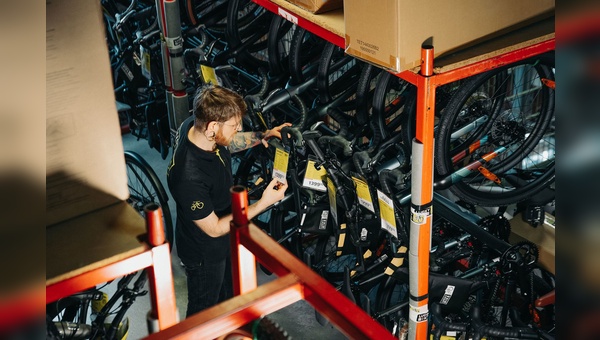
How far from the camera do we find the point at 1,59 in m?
0.94

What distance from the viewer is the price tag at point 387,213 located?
3.59 meters

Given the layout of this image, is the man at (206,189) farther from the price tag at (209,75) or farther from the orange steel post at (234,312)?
the orange steel post at (234,312)

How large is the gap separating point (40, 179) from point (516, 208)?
3.42 meters

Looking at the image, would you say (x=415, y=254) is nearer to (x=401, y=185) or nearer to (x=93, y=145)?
(x=401, y=185)

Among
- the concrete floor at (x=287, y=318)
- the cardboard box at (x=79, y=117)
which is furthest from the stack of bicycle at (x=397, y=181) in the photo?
the cardboard box at (x=79, y=117)

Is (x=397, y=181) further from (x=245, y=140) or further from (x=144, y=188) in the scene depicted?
(x=144, y=188)

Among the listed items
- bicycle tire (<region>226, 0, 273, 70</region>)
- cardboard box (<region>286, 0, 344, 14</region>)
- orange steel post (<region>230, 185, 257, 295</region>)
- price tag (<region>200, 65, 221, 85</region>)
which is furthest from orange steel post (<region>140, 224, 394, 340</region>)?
bicycle tire (<region>226, 0, 273, 70</region>)

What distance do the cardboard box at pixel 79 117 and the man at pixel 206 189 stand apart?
179cm

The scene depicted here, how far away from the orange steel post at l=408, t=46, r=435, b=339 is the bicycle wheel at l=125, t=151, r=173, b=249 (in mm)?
1749

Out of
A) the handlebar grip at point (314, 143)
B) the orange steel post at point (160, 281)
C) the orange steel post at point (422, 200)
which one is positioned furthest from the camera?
the handlebar grip at point (314, 143)

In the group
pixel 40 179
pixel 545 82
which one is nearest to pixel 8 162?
pixel 40 179

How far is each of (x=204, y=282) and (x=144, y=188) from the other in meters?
1.38

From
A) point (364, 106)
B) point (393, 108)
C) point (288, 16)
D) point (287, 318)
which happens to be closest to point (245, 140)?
point (364, 106)

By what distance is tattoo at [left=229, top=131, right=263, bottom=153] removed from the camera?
4.37 meters
